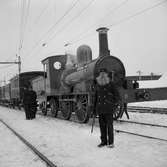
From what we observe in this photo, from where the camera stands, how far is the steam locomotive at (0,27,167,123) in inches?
405

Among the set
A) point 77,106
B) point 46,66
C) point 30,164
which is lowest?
point 30,164

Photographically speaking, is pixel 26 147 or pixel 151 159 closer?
pixel 151 159

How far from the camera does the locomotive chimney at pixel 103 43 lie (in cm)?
1091

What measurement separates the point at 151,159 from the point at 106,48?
6.63m

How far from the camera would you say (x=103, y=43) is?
11086 millimetres

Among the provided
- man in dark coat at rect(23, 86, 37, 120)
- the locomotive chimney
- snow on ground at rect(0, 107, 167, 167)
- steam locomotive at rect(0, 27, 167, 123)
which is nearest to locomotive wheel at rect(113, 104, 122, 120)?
steam locomotive at rect(0, 27, 167, 123)

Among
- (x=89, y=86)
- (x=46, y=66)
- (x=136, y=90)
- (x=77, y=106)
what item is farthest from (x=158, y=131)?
(x=46, y=66)

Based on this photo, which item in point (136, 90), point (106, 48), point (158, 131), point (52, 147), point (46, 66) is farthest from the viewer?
point (46, 66)

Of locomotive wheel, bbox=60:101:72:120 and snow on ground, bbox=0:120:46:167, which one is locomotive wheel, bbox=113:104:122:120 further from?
snow on ground, bbox=0:120:46:167

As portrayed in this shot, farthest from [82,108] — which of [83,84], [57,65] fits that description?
[57,65]

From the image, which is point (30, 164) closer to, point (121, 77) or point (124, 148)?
point (124, 148)

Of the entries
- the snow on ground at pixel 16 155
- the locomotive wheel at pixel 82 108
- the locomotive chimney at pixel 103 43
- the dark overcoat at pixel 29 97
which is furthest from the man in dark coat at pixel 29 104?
the snow on ground at pixel 16 155

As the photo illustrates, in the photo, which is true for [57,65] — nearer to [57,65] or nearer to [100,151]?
[57,65]

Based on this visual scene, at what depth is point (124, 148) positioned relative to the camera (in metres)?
5.97
